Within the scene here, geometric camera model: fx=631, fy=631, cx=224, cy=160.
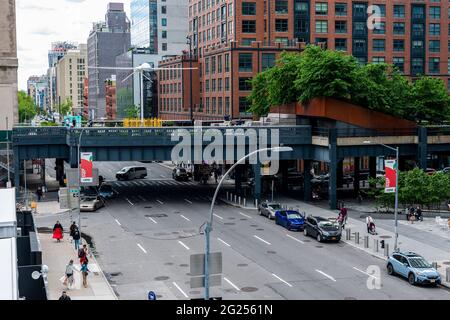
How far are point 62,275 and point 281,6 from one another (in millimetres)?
74479

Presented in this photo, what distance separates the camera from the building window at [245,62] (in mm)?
90562

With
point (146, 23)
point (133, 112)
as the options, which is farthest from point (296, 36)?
point (146, 23)

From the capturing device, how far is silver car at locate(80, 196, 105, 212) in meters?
54.4

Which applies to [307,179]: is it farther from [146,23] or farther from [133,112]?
[146,23]

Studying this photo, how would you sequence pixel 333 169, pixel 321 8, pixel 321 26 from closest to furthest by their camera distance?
pixel 333 169
pixel 321 8
pixel 321 26

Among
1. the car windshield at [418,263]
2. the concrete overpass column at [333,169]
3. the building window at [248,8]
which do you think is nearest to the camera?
the car windshield at [418,263]

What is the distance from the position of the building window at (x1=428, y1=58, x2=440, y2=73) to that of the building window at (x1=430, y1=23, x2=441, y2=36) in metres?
4.45

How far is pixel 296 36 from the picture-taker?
98.6 metres

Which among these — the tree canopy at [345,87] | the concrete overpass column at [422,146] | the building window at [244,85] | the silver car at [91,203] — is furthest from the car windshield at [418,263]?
the building window at [244,85]

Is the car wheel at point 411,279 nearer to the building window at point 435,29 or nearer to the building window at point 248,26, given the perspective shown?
the building window at point 248,26

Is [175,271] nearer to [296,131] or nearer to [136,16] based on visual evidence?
[296,131]

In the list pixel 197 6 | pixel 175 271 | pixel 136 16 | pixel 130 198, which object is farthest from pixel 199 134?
pixel 136 16

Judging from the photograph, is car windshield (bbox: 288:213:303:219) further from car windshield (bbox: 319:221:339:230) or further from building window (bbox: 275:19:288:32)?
building window (bbox: 275:19:288:32)

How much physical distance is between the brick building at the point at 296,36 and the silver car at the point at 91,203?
39250 millimetres
